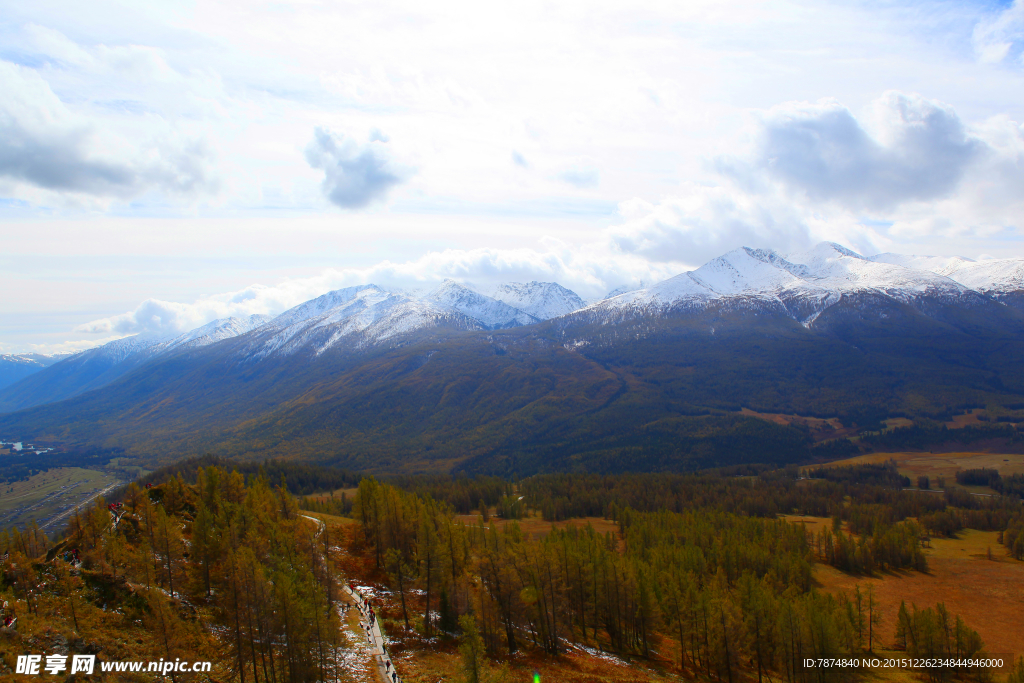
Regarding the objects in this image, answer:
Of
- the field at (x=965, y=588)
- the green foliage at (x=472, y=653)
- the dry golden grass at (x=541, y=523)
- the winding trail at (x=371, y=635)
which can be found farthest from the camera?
the dry golden grass at (x=541, y=523)

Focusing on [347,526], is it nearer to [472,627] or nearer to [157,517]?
[157,517]

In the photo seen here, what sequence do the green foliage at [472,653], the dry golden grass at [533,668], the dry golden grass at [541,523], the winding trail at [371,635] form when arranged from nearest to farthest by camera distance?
1. the green foliage at [472,653]
2. the winding trail at [371,635]
3. the dry golden grass at [533,668]
4. the dry golden grass at [541,523]

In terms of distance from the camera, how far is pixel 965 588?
12962cm

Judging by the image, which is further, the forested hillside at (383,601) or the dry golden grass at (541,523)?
the dry golden grass at (541,523)

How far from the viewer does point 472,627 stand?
5131 cm

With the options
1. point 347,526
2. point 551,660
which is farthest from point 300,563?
point 347,526

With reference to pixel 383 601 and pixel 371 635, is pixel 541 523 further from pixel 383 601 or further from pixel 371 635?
pixel 371 635


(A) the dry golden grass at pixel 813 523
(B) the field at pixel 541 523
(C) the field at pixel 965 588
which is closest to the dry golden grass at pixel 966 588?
(C) the field at pixel 965 588

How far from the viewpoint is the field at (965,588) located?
347 ft

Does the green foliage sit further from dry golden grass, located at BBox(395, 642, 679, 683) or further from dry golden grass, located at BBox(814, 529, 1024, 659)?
dry golden grass, located at BBox(814, 529, 1024, 659)

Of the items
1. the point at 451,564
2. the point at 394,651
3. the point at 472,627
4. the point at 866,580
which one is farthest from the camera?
the point at 866,580

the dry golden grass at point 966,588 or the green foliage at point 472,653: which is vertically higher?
the green foliage at point 472,653

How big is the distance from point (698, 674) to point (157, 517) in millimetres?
72828

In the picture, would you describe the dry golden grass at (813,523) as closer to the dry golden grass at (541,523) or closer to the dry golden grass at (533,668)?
A: the dry golden grass at (541,523)
